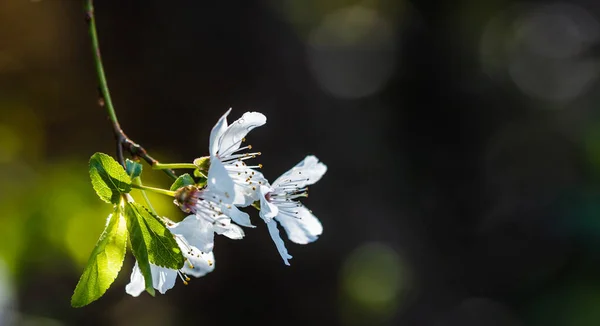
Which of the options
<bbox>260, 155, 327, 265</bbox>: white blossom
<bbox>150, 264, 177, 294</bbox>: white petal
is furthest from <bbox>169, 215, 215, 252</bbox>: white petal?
<bbox>260, 155, 327, 265</bbox>: white blossom

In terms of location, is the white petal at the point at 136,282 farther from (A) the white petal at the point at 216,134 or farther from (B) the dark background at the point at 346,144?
(B) the dark background at the point at 346,144

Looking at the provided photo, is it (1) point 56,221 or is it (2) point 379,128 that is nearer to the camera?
(1) point 56,221

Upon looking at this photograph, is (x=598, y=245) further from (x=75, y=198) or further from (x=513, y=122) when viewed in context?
(x=75, y=198)

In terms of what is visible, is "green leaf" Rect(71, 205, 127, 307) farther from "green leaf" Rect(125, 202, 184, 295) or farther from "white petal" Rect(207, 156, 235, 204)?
"white petal" Rect(207, 156, 235, 204)

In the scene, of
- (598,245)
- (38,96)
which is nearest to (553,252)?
(598,245)

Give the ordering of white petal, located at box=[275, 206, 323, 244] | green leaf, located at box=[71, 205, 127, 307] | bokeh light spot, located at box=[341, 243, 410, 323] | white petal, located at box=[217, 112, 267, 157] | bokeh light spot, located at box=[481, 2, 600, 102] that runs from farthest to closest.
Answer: bokeh light spot, located at box=[481, 2, 600, 102]
bokeh light spot, located at box=[341, 243, 410, 323]
white petal, located at box=[275, 206, 323, 244]
white petal, located at box=[217, 112, 267, 157]
green leaf, located at box=[71, 205, 127, 307]

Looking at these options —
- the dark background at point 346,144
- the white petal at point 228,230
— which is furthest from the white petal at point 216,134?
the dark background at point 346,144
